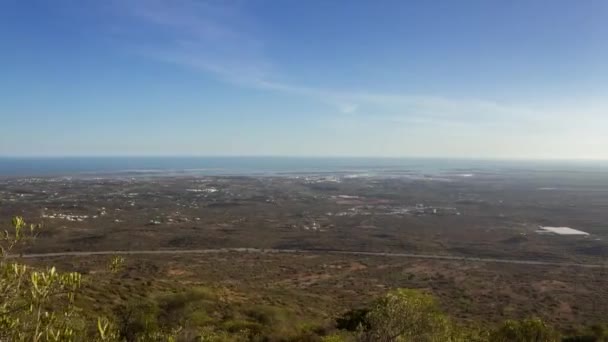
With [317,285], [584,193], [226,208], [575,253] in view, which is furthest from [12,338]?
[584,193]

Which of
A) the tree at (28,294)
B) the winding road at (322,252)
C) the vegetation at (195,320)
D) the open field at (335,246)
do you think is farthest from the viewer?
the winding road at (322,252)

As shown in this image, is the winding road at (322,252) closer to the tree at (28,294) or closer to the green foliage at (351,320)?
the green foliage at (351,320)

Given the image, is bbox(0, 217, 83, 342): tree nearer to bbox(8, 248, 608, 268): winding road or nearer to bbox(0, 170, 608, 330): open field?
bbox(0, 170, 608, 330): open field

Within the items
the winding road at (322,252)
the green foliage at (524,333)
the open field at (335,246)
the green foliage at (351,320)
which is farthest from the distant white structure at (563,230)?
the green foliage at (524,333)

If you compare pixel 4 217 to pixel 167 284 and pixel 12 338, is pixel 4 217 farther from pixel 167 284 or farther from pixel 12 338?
pixel 12 338

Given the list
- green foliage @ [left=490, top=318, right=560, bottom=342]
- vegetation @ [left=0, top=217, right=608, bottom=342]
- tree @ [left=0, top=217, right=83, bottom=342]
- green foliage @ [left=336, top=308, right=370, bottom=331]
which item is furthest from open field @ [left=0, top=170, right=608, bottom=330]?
tree @ [left=0, top=217, right=83, bottom=342]

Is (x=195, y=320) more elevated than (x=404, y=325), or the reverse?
(x=404, y=325)

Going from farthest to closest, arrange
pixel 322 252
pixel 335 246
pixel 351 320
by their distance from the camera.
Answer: pixel 335 246, pixel 322 252, pixel 351 320

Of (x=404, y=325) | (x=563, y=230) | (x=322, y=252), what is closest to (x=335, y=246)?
(x=322, y=252)

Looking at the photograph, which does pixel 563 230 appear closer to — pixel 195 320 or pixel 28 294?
pixel 195 320

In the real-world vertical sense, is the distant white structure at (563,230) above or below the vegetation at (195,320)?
below
